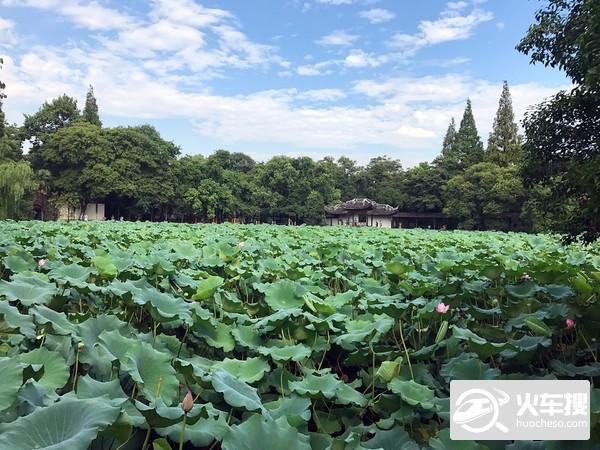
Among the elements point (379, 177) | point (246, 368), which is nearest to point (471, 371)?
point (246, 368)

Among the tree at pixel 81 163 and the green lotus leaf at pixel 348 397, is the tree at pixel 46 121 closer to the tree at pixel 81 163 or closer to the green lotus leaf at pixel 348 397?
the tree at pixel 81 163

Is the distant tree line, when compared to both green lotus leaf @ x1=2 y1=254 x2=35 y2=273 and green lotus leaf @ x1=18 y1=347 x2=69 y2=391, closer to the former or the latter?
green lotus leaf @ x1=2 y1=254 x2=35 y2=273

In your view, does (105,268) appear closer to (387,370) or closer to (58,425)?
(387,370)

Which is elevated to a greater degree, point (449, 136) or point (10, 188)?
→ point (449, 136)

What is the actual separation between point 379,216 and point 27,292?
38566 mm

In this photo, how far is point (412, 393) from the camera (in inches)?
60.7

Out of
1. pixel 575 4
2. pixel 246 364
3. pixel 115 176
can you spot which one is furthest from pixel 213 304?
pixel 115 176

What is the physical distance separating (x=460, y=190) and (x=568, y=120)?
2897cm

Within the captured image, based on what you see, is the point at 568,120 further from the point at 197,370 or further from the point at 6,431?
the point at 6,431

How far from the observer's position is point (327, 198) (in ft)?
125

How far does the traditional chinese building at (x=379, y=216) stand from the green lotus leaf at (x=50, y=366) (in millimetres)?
37627

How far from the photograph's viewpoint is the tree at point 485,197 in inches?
1110

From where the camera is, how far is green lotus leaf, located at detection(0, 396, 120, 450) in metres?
0.91

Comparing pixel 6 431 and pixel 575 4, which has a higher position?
pixel 575 4
